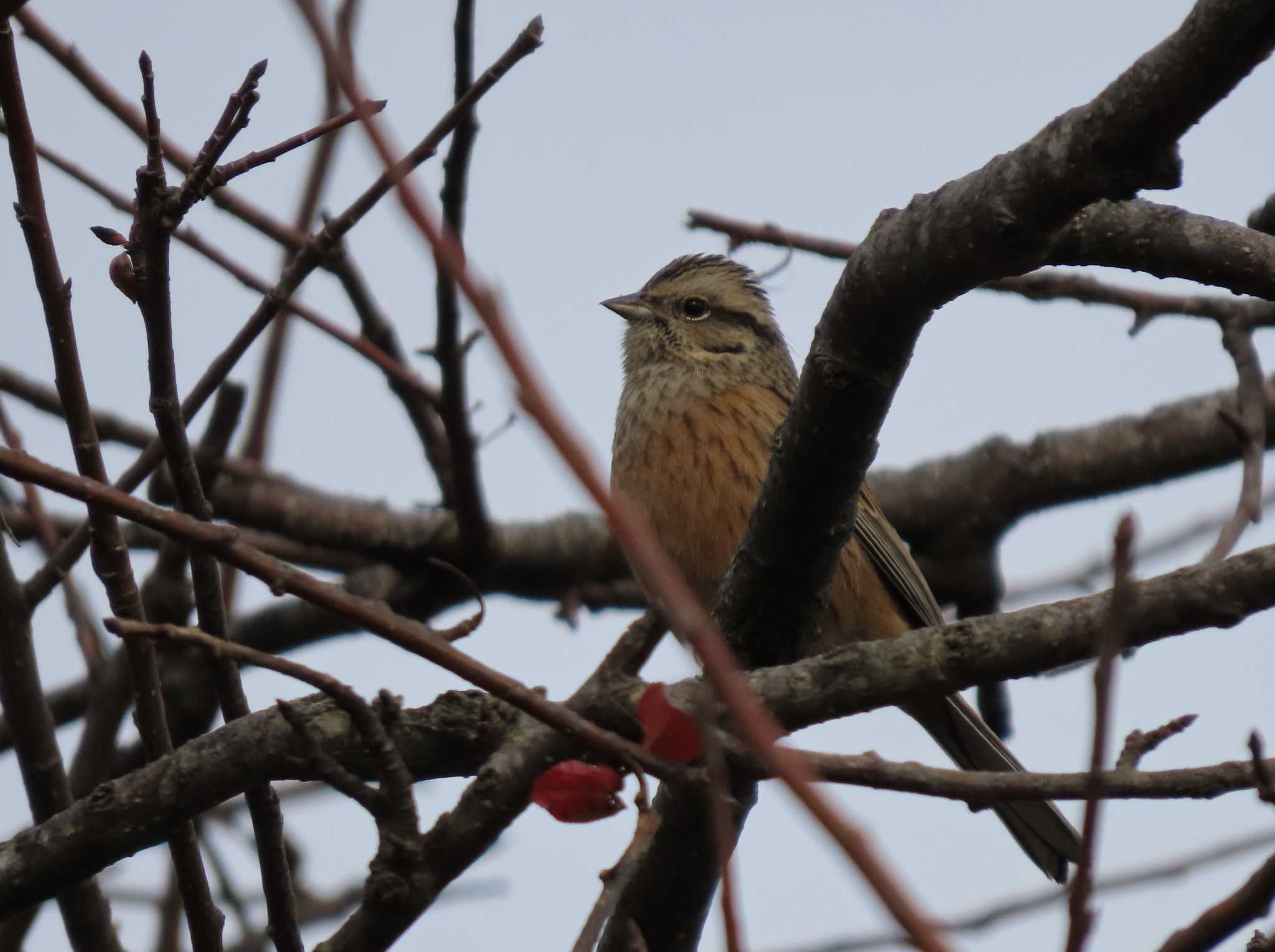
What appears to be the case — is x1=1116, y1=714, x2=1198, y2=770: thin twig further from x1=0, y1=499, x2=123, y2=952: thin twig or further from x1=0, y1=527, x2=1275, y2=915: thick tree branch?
x1=0, y1=499, x2=123, y2=952: thin twig

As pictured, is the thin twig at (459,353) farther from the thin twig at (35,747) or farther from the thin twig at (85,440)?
Answer: the thin twig at (35,747)

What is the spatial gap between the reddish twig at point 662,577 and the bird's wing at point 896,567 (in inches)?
180

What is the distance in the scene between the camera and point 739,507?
588cm

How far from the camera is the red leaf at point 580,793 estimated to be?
2.50 meters

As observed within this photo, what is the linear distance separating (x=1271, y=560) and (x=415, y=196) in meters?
2.08

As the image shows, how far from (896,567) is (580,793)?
3637 mm

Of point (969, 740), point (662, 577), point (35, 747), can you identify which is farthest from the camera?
point (969, 740)

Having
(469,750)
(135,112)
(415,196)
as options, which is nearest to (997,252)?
(469,750)

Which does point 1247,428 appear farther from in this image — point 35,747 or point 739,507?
point 35,747

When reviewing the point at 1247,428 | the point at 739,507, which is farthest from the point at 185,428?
the point at 739,507

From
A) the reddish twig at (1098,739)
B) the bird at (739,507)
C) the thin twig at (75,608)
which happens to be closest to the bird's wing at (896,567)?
the bird at (739,507)

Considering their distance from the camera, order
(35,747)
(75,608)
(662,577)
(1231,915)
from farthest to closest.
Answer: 1. (75,608)
2. (35,747)
3. (1231,915)
4. (662,577)

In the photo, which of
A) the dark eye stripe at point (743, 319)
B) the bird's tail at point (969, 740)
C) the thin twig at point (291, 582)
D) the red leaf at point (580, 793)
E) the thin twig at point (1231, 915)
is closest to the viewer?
the thin twig at point (1231, 915)

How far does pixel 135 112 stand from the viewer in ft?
14.8
